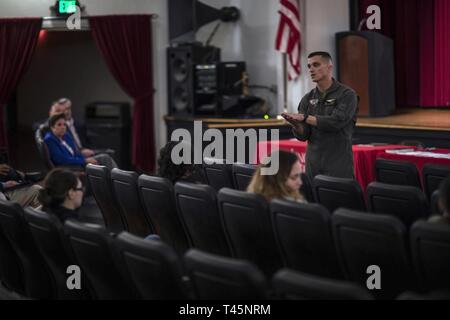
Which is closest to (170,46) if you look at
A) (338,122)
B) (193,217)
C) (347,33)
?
(347,33)

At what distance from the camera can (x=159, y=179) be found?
4.69m

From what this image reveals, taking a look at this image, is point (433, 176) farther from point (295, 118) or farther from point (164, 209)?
point (164, 209)

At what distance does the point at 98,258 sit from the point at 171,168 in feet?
4.76

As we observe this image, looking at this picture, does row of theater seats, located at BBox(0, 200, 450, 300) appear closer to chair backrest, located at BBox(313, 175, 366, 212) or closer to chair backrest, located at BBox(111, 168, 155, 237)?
Result: chair backrest, located at BBox(313, 175, 366, 212)

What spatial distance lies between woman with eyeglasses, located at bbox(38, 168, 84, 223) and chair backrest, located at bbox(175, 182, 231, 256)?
2.01 ft

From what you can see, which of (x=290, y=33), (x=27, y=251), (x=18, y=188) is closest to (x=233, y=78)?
(x=290, y=33)

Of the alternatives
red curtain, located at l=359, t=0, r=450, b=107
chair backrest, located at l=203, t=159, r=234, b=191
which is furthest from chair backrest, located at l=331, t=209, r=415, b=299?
red curtain, located at l=359, t=0, r=450, b=107

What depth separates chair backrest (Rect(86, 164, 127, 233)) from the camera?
5402 mm

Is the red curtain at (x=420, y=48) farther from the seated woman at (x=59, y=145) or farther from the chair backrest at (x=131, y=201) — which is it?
the chair backrest at (x=131, y=201)

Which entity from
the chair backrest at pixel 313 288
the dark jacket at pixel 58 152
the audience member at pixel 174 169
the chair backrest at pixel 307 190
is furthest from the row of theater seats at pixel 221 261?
the dark jacket at pixel 58 152

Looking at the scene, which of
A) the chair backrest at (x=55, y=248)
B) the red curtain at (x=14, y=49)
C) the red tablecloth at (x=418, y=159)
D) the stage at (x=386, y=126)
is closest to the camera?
the chair backrest at (x=55, y=248)

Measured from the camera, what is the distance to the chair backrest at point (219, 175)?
5.65 metres

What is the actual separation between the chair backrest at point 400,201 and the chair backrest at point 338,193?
2.7 inches
